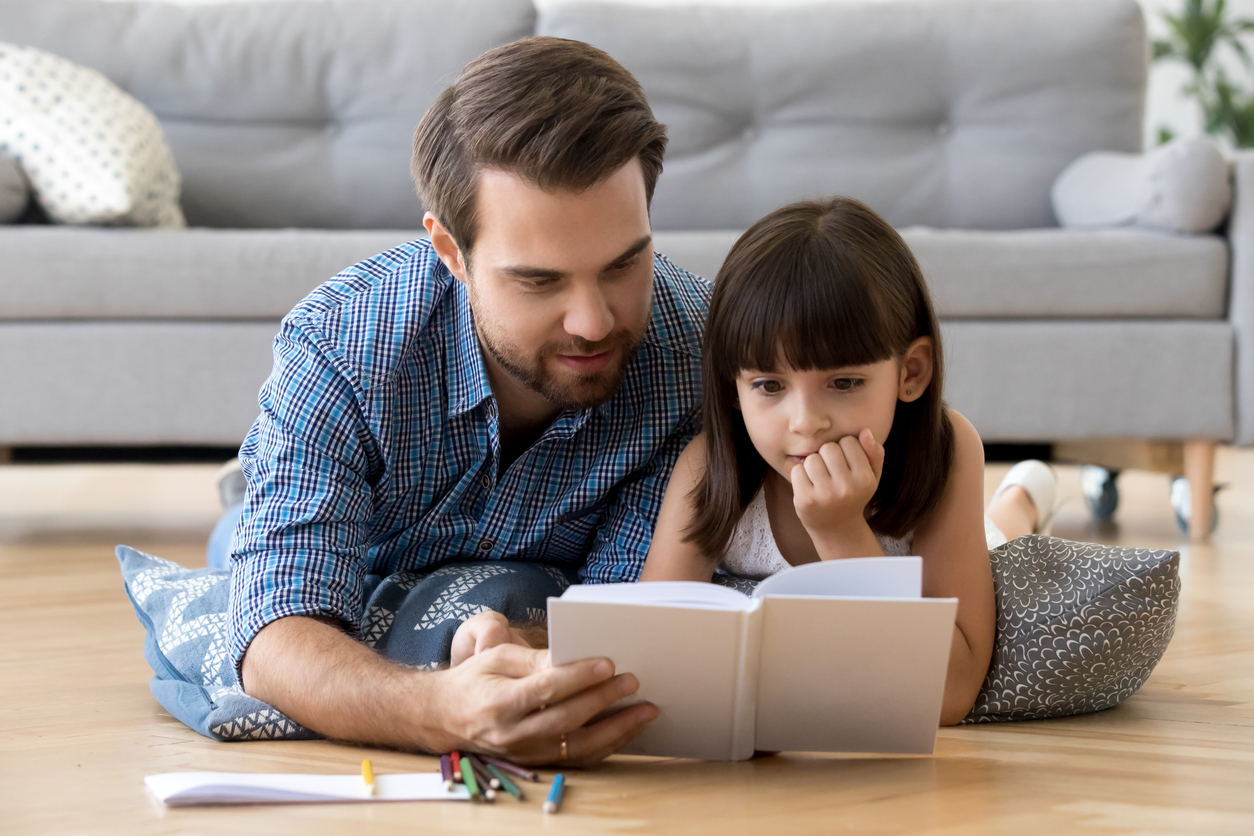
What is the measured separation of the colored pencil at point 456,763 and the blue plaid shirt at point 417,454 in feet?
0.79

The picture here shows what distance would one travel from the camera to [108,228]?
219cm

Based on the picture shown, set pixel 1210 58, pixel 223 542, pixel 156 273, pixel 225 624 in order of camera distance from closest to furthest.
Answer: pixel 225 624
pixel 223 542
pixel 156 273
pixel 1210 58

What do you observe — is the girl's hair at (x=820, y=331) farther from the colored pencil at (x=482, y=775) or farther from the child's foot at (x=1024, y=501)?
the child's foot at (x=1024, y=501)

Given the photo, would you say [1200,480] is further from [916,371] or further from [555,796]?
[555,796]

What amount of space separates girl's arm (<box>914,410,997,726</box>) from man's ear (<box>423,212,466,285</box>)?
1.84 ft

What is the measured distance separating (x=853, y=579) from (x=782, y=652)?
0.25 feet

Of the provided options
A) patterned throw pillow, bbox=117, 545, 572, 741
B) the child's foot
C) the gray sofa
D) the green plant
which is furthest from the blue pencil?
the green plant

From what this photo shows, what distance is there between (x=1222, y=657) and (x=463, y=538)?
907mm

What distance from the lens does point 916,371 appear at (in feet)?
4.01

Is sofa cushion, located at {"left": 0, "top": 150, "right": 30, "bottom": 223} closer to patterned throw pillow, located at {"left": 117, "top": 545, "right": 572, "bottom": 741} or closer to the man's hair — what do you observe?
patterned throw pillow, located at {"left": 117, "top": 545, "right": 572, "bottom": 741}

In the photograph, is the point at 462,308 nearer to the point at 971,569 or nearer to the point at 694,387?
the point at 694,387

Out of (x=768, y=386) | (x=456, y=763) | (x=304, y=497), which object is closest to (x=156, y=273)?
(x=304, y=497)

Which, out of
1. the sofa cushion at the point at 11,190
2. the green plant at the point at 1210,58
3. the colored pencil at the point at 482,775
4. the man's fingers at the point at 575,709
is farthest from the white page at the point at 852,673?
the green plant at the point at 1210,58

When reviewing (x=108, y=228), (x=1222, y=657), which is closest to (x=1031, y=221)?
(x=1222, y=657)
